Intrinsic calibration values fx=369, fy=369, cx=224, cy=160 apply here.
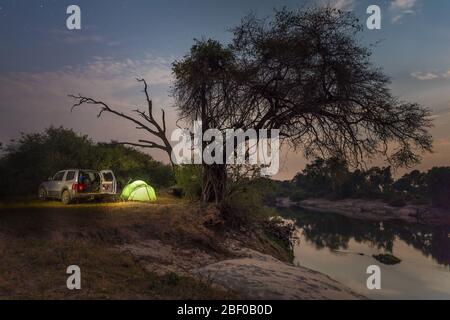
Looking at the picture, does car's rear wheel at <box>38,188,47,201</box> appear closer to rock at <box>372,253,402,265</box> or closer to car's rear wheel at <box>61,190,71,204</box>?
car's rear wheel at <box>61,190,71,204</box>

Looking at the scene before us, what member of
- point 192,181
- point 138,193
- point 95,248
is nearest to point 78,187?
point 138,193

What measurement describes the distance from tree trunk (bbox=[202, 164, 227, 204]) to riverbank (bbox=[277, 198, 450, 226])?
56.1 m

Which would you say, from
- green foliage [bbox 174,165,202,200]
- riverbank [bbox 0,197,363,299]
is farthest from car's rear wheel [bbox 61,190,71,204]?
green foliage [bbox 174,165,202,200]

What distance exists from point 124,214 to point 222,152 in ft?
18.8

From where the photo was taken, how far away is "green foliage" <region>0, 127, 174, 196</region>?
26.4 m

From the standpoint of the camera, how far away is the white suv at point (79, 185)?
18891 millimetres

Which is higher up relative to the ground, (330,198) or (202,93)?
(202,93)

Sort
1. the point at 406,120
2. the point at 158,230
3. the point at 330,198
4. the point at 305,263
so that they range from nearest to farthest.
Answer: the point at 158,230 < the point at 406,120 < the point at 305,263 < the point at 330,198

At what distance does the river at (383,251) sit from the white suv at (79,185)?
14769 millimetres

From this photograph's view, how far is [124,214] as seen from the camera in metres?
15.6

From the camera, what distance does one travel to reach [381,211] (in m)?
78.2

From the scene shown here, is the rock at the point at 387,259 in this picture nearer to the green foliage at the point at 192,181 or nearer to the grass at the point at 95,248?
the green foliage at the point at 192,181
